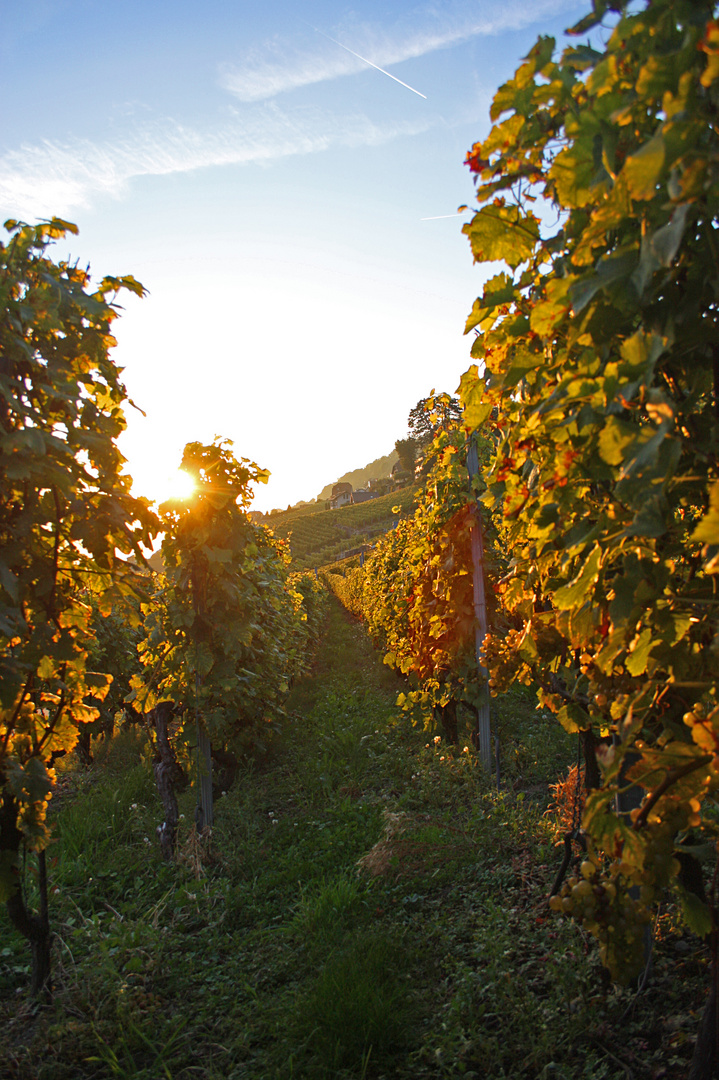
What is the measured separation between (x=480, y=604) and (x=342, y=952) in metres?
3.41

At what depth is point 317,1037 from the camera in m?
2.49

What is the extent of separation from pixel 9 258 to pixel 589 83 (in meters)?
2.41

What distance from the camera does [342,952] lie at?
9.96 ft

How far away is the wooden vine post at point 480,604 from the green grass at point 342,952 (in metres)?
0.22

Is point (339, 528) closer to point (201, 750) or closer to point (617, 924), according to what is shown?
point (201, 750)

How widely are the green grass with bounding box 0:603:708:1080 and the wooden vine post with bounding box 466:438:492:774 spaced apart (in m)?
0.22

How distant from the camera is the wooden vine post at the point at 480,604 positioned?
582cm

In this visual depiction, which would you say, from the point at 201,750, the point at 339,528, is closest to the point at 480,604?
the point at 201,750

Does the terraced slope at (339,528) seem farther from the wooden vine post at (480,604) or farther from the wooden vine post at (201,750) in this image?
the wooden vine post at (201,750)

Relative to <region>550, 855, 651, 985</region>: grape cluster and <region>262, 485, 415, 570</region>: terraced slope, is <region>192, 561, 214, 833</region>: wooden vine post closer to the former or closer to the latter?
<region>550, 855, 651, 985</region>: grape cluster

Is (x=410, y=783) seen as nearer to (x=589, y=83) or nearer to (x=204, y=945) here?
(x=204, y=945)

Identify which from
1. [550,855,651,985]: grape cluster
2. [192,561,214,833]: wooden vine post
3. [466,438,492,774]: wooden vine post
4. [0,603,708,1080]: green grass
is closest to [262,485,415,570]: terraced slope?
[466,438,492,774]: wooden vine post

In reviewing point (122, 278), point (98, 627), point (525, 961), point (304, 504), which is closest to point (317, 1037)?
point (525, 961)

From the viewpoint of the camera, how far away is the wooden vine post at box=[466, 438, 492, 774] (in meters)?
5.82
